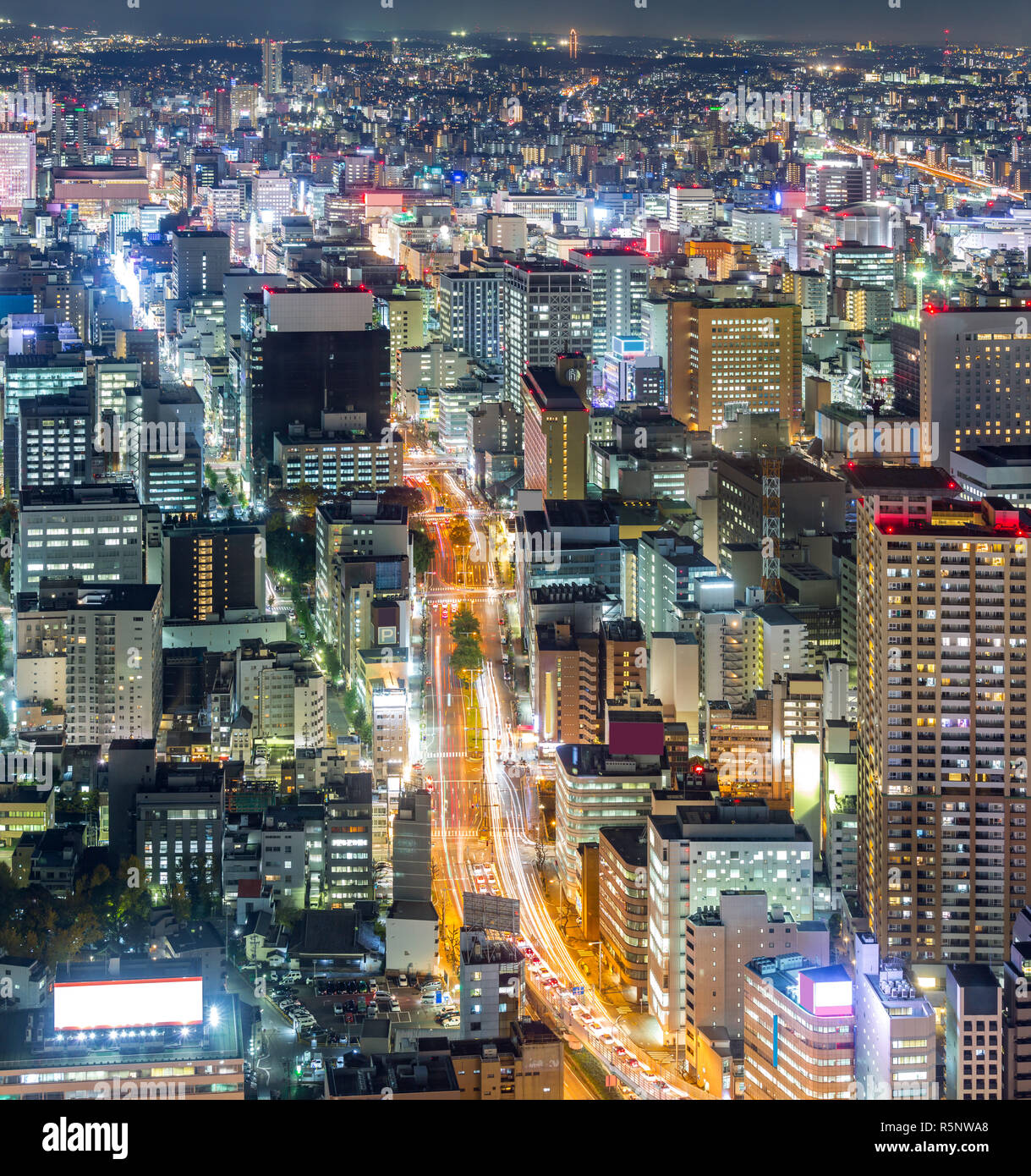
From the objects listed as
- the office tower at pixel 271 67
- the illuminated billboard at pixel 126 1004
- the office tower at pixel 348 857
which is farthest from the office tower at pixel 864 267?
the illuminated billboard at pixel 126 1004

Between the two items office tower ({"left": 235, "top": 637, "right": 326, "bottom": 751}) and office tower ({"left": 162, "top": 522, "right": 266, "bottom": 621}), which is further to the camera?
office tower ({"left": 162, "top": 522, "right": 266, "bottom": 621})

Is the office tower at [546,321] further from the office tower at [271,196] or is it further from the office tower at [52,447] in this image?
the office tower at [271,196]

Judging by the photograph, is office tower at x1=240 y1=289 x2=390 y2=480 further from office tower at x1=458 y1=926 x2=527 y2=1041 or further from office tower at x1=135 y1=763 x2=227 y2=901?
office tower at x1=458 y1=926 x2=527 y2=1041

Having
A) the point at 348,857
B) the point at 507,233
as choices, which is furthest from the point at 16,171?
the point at 348,857

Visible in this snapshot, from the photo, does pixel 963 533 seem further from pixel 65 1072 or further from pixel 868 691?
pixel 65 1072

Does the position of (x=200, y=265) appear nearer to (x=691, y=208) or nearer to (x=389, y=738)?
(x=691, y=208)

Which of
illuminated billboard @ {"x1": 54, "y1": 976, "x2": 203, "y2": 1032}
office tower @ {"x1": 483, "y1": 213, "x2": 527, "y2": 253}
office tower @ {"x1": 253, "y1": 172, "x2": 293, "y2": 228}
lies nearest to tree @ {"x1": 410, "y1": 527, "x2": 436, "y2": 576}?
illuminated billboard @ {"x1": 54, "y1": 976, "x2": 203, "y2": 1032}
